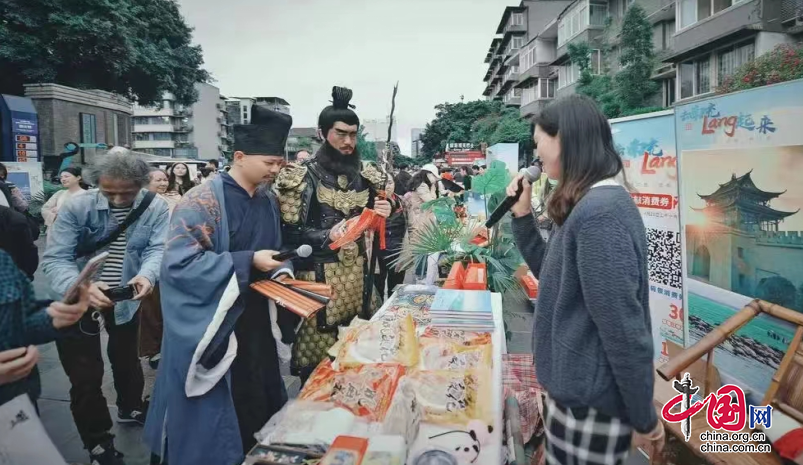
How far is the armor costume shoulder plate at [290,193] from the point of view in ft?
9.07

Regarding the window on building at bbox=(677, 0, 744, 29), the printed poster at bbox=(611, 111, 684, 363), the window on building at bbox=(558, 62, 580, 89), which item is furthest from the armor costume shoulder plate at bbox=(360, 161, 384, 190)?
the window on building at bbox=(558, 62, 580, 89)

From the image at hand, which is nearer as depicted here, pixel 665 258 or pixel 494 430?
pixel 494 430

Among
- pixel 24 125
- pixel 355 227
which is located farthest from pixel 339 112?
pixel 24 125

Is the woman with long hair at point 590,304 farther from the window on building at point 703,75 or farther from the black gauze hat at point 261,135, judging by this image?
the window on building at point 703,75

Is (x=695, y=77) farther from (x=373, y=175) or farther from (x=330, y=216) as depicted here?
(x=330, y=216)

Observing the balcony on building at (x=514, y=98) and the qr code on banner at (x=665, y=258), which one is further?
the balcony on building at (x=514, y=98)

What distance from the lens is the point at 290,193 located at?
2.80 metres

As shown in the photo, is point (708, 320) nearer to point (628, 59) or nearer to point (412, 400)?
point (412, 400)

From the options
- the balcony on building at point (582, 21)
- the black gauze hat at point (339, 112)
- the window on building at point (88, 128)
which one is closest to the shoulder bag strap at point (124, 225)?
the black gauze hat at point (339, 112)

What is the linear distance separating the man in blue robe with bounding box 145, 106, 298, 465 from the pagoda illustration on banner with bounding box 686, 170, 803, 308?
2361 mm

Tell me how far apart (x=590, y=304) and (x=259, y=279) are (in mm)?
1452

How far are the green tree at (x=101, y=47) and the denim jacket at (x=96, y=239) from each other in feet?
82.9

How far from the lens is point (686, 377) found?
2566mm

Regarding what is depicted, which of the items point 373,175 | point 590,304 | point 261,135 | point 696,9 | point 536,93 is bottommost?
point 590,304
